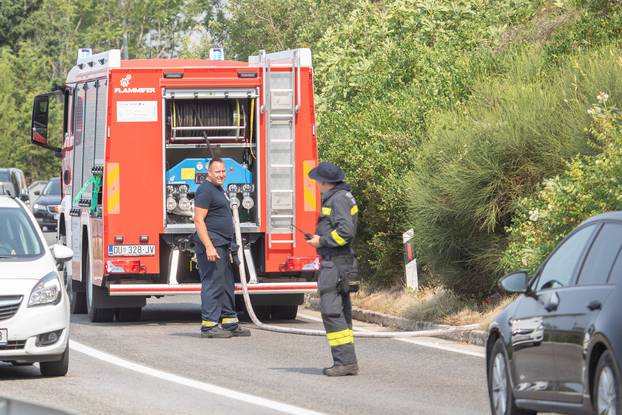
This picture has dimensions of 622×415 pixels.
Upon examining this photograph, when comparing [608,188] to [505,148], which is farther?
[505,148]

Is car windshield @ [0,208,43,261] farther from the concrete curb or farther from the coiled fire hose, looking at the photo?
the concrete curb

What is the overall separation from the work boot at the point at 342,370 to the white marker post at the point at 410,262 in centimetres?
648

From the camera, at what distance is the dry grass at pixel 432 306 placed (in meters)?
17.8

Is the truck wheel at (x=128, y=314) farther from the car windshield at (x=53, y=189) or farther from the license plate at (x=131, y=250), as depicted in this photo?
the car windshield at (x=53, y=189)

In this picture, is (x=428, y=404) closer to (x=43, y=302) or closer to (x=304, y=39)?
(x=43, y=302)

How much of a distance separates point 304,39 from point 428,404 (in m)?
28.9

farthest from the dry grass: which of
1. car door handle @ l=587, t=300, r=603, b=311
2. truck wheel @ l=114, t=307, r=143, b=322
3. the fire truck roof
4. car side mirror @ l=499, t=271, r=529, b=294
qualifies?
car door handle @ l=587, t=300, r=603, b=311

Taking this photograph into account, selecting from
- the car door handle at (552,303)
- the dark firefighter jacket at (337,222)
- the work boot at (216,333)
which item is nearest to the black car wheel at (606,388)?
the car door handle at (552,303)

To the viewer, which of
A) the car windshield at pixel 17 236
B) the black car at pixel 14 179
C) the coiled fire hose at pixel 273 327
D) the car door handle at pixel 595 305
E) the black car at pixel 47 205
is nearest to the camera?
the car door handle at pixel 595 305

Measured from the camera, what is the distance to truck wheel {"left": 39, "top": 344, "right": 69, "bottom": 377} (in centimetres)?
1350

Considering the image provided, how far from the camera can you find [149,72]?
62.7 feet

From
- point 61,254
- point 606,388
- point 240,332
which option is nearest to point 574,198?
point 240,332

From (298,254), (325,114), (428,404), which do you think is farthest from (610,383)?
(325,114)

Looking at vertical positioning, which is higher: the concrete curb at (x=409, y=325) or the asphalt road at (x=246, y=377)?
the concrete curb at (x=409, y=325)
